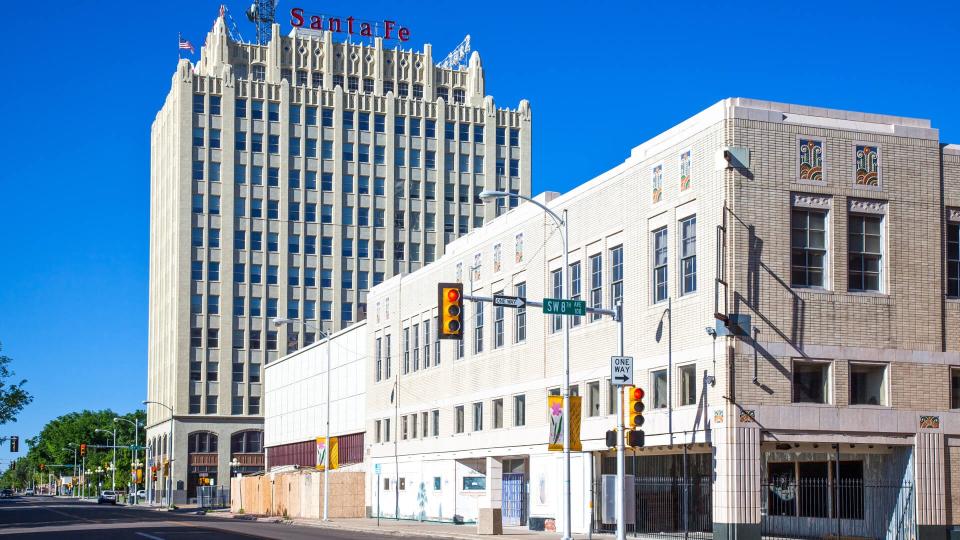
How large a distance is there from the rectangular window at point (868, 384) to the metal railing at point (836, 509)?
252cm

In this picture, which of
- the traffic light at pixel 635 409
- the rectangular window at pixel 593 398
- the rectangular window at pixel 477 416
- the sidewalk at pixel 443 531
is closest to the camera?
the traffic light at pixel 635 409

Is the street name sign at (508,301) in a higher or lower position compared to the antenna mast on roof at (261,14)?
lower

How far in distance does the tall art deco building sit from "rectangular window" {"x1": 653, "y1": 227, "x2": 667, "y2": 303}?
81.6 m

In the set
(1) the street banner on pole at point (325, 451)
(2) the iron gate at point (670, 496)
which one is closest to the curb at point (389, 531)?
(1) the street banner on pole at point (325, 451)

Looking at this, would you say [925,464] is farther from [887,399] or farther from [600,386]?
[600,386]

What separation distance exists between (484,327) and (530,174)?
2887 inches

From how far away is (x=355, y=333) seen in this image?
79000mm

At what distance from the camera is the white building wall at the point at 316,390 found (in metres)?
78.4

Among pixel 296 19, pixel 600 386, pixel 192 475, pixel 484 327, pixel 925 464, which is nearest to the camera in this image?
pixel 925 464

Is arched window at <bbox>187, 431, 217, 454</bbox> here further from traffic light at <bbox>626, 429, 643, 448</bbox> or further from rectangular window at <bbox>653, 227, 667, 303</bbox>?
traffic light at <bbox>626, 429, 643, 448</bbox>

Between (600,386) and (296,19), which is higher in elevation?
(296,19)

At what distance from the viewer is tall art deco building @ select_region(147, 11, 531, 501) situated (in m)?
118

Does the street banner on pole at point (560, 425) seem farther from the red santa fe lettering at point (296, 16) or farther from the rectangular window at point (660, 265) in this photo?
the red santa fe lettering at point (296, 16)

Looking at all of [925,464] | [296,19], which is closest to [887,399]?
[925,464]
